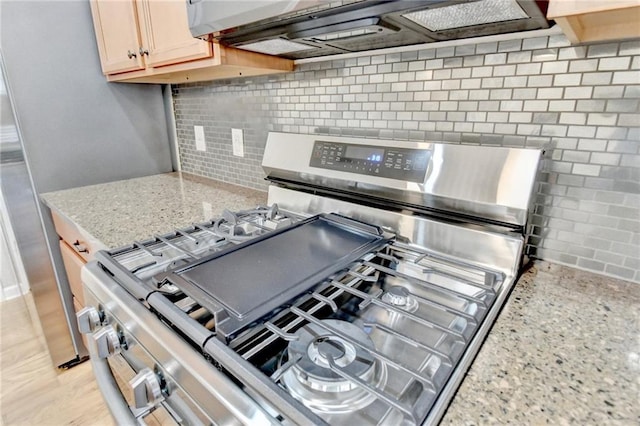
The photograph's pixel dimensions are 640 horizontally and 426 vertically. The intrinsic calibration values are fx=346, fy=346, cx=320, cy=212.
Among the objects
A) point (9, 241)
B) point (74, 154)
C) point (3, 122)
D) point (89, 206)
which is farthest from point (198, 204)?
point (9, 241)

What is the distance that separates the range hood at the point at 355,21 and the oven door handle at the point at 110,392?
2.55ft

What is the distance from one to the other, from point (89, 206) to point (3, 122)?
541 mm

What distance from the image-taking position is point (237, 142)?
155cm

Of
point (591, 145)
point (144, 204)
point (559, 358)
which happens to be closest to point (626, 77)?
point (591, 145)

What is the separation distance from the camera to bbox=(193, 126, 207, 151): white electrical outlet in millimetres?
1753

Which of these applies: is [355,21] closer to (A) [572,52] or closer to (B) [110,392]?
(A) [572,52]

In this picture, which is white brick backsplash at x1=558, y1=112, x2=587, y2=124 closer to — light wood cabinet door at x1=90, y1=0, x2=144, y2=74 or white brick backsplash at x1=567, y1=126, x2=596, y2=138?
white brick backsplash at x1=567, y1=126, x2=596, y2=138

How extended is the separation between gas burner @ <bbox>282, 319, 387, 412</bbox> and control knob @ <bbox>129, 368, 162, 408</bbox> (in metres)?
0.25

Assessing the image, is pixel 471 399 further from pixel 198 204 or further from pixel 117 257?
pixel 198 204

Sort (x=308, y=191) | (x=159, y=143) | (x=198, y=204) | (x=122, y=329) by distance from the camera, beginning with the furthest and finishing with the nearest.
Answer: (x=159, y=143), (x=198, y=204), (x=308, y=191), (x=122, y=329)

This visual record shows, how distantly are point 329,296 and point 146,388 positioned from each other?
342 millimetres

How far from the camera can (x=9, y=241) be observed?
217 cm

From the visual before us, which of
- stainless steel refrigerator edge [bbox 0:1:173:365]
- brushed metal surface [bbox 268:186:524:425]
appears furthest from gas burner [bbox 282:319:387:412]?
stainless steel refrigerator edge [bbox 0:1:173:365]

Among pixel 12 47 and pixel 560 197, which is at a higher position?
pixel 12 47
